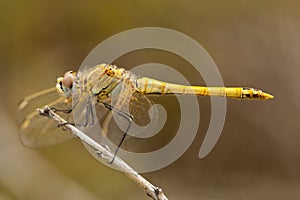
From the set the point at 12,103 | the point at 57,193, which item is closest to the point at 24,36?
the point at 12,103

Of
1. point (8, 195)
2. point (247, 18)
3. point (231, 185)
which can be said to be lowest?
point (8, 195)

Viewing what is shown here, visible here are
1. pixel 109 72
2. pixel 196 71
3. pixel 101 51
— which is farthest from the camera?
pixel 196 71

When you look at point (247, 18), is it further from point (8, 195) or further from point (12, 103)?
point (8, 195)

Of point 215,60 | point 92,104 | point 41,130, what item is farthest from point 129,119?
point 215,60

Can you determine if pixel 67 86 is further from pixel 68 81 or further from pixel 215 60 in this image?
pixel 215 60

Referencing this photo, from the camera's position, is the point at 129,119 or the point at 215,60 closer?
the point at 129,119

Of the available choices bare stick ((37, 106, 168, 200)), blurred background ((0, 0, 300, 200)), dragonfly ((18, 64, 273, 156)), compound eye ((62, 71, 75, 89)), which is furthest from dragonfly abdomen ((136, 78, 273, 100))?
blurred background ((0, 0, 300, 200))

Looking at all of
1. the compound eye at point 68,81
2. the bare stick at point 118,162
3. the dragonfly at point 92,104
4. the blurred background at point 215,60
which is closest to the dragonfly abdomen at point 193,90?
the dragonfly at point 92,104

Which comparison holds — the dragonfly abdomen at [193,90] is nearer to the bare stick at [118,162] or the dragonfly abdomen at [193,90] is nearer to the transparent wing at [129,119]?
the transparent wing at [129,119]
